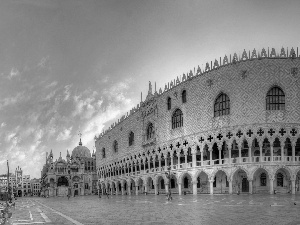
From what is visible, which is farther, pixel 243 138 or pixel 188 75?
pixel 188 75

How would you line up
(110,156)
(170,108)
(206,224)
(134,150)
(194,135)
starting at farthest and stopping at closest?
(110,156) < (134,150) < (170,108) < (194,135) < (206,224)

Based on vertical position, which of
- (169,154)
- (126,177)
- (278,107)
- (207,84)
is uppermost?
(207,84)

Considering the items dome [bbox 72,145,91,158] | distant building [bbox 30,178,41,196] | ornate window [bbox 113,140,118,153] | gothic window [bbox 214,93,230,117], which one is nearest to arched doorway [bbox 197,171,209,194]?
gothic window [bbox 214,93,230,117]

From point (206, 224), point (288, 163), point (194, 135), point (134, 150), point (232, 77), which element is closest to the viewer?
point (206, 224)

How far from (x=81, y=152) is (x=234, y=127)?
83.5 meters

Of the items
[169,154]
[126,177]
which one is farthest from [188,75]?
[126,177]

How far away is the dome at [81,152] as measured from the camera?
119794 millimetres

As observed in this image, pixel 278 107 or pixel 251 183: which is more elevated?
pixel 278 107

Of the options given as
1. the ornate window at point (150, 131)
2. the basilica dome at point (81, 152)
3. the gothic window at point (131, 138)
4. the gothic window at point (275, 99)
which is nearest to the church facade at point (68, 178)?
the basilica dome at point (81, 152)

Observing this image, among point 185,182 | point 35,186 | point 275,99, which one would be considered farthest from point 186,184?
point 35,186

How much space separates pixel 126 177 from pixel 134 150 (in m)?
5.77

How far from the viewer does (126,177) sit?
217 ft

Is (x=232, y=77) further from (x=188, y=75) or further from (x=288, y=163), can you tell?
(x=288, y=163)

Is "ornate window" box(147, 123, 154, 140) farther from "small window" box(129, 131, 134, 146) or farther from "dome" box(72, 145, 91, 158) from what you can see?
"dome" box(72, 145, 91, 158)
